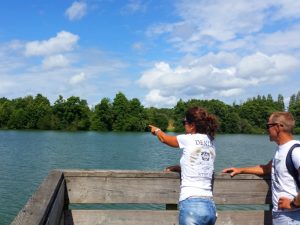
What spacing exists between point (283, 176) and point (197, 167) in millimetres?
751

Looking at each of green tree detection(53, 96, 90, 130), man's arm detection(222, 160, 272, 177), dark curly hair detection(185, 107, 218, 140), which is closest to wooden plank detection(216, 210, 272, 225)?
man's arm detection(222, 160, 272, 177)

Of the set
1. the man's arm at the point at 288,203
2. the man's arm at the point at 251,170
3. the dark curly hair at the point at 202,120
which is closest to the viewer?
the man's arm at the point at 288,203

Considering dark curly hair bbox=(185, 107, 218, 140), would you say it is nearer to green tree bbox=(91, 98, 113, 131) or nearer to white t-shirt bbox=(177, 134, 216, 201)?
white t-shirt bbox=(177, 134, 216, 201)

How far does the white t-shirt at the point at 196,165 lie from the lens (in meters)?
3.70

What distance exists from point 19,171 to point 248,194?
2456 cm

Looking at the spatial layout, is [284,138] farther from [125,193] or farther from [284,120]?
[125,193]

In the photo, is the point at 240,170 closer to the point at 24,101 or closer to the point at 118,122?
the point at 118,122

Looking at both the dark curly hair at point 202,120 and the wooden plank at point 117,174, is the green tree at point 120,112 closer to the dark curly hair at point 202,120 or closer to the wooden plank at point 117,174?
the wooden plank at point 117,174

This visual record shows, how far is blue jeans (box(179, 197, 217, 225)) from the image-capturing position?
3578 millimetres

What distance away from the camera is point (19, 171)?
2686 cm

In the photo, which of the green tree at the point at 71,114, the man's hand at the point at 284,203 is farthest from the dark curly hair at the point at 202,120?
the green tree at the point at 71,114

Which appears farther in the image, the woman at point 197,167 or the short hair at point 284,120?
the short hair at point 284,120

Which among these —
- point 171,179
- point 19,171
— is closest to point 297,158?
point 171,179

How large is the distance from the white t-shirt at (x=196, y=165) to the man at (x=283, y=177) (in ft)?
1.94
